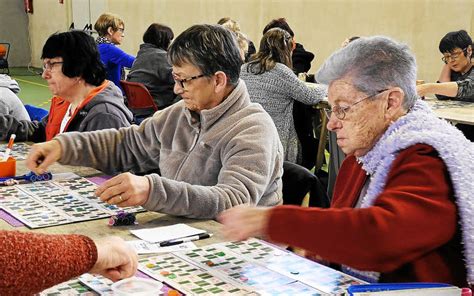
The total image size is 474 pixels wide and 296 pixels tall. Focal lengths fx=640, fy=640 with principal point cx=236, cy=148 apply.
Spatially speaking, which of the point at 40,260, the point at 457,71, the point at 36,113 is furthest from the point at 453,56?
the point at 40,260

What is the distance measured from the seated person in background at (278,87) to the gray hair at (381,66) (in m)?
3.17

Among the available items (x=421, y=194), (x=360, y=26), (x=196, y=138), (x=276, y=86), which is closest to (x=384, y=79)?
(x=421, y=194)

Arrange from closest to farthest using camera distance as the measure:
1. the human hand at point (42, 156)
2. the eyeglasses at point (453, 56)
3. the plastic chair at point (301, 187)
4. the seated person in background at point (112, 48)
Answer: the plastic chair at point (301, 187) → the human hand at point (42, 156) → the eyeglasses at point (453, 56) → the seated person in background at point (112, 48)

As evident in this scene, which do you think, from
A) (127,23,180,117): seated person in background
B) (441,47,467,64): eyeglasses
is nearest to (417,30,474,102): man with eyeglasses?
(441,47,467,64): eyeglasses

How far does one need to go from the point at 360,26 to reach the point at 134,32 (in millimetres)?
6075

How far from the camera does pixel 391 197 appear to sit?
5.03ft

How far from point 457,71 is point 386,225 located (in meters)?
4.49

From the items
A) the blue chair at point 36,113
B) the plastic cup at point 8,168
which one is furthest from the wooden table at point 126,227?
the blue chair at point 36,113

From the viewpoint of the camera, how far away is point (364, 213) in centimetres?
152

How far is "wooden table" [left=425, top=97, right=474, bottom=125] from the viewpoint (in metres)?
4.46

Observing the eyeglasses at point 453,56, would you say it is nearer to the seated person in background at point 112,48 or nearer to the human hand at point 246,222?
the seated person in background at point 112,48

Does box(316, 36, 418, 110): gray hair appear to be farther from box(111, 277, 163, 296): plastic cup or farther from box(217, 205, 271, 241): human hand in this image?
box(111, 277, 163, 296): plastic cup

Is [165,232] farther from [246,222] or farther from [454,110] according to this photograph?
[454,110]

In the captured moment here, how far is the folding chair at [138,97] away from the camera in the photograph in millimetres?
5602
